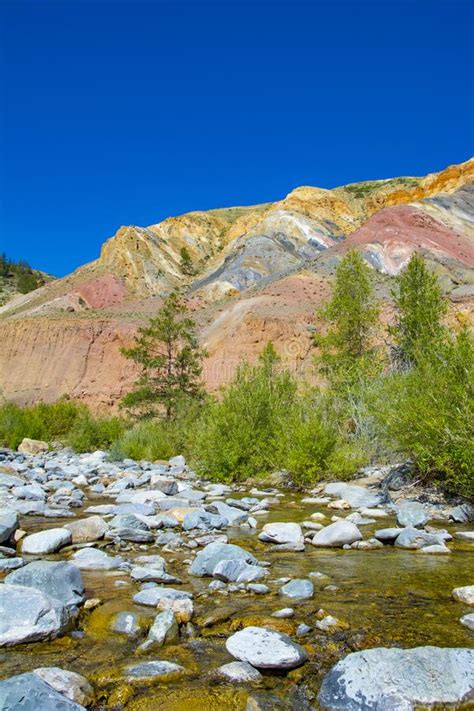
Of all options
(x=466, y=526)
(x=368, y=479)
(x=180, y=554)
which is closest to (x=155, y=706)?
(x=180, y=554)

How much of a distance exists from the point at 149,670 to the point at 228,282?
2035 inches

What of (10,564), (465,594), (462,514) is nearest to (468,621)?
(465,594)

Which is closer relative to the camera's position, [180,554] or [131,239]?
[180,554]

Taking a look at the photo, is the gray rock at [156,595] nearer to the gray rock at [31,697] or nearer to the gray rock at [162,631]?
the gray rock at [162,631]

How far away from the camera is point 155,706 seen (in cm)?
323

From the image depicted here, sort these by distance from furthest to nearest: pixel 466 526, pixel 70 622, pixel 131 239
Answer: pixel 131 239
pixel 466 526
pixel 70 622

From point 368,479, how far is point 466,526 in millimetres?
4481

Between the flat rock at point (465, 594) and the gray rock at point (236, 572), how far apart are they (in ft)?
6.12

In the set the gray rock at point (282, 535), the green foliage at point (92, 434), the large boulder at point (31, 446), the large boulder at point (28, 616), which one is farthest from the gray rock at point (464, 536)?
the large boulder at point (31, 446)

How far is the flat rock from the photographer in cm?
491

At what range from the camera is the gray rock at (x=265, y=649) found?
146 inches

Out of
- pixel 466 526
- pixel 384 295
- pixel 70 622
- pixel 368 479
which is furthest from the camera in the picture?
pixel 384 295

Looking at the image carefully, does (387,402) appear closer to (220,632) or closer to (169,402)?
(220,632)

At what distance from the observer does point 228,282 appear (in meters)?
54.4
